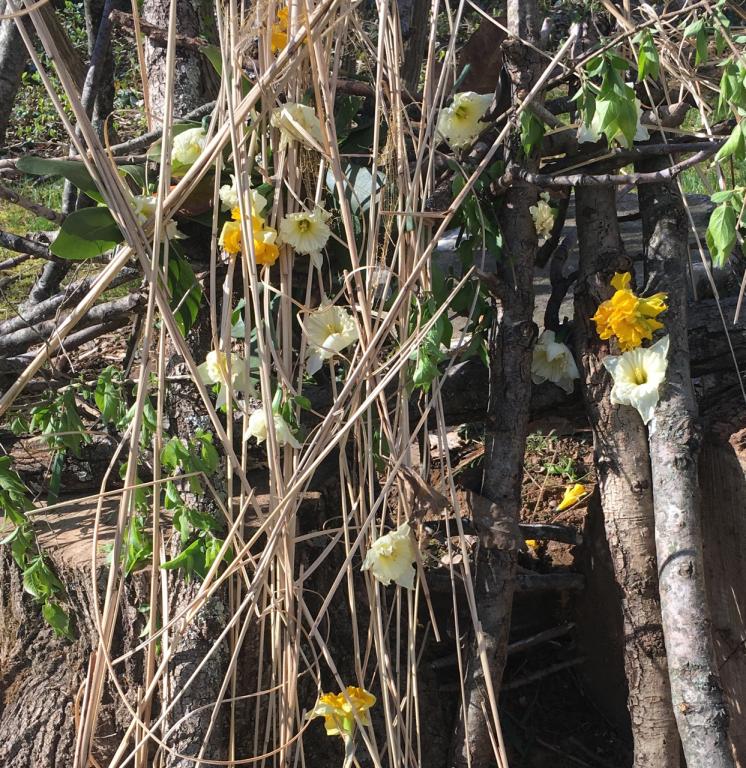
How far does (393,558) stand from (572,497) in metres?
1.10

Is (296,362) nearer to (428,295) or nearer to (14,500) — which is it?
(428,295)

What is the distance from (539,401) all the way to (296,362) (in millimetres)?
534

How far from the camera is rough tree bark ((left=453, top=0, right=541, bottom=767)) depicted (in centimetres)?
150

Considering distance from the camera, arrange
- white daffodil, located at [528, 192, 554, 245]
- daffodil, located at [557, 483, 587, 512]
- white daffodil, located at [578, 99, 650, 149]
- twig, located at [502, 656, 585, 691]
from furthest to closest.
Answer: daffodil, located at [557, 483, 587, 512], twig, located at [502, 656, 585, 691], white daffodil, located at [528, 192, 554, 245], white daffodil, located at [578, 99, 650, 149]

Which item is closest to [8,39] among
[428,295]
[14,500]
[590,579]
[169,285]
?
[169,285]

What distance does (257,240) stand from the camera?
1.21m

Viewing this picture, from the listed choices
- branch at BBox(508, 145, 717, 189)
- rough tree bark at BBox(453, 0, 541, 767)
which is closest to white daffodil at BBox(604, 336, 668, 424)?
rough tree bark at BBox(453, 0, 541, 767)

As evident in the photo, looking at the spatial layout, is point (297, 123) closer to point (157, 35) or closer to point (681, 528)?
point (157, 35)

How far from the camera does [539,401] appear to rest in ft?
5.38

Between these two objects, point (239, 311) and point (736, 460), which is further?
point (736, 460)

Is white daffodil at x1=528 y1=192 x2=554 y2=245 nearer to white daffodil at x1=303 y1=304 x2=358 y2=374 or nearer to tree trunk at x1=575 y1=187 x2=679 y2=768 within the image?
tree trunk at x1=575 y1=187 x2=679 y2=768

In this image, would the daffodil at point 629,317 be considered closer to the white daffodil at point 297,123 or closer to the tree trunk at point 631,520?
the tree trunk at point 631,520

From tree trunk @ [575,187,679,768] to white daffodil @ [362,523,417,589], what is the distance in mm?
480

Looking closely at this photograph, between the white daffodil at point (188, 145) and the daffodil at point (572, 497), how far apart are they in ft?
4.55
